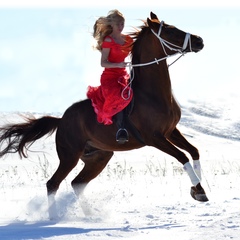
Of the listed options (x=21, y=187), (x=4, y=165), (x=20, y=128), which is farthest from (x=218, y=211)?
(x=4, y=165)

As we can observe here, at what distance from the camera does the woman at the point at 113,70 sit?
863 cm

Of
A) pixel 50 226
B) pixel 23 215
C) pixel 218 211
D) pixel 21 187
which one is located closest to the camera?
pixel 50 226

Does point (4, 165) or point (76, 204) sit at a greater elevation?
point (76, 204)

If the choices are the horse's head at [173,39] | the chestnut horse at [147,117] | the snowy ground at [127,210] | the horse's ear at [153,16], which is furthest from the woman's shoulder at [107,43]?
the snowy ground at [127,210]

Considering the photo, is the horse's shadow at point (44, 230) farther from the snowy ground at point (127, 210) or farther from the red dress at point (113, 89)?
the red dress at point (113, 89)

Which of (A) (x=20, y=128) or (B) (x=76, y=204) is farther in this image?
(A) (x=20, y=128)

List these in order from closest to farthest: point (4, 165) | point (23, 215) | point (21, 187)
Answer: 1. point (23, 215)
2. point (21, 187)
3. point (4, 165)

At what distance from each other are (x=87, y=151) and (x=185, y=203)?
160cm

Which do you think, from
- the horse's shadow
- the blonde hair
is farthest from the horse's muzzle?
the horse's shadow

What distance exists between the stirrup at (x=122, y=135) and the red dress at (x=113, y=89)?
24 centimetres

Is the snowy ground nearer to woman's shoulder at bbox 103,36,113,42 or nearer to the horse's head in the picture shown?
the horse's head

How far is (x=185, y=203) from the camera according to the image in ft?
30.7

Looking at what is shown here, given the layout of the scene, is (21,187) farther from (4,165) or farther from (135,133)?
(4,165)

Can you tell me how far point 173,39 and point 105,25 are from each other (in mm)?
962
